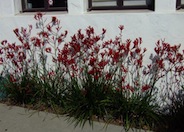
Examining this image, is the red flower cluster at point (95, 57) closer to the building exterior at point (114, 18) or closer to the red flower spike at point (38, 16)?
the red flower spike at point (38, 16)

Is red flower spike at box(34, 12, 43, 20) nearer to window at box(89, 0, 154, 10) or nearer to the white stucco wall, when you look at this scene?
the white stucco wall

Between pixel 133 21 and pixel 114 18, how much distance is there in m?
0.30

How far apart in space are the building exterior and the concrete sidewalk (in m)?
1.37

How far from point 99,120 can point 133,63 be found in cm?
102

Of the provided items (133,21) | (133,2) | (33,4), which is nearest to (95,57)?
(133,21)

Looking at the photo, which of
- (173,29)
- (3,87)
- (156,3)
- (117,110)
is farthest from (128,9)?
(3,87)

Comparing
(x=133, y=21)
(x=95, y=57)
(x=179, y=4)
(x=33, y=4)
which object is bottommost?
(x=95, y=57)

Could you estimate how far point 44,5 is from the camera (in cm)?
524

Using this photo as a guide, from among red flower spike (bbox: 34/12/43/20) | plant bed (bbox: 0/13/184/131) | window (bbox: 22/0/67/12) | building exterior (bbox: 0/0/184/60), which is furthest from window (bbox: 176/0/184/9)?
red flower spike (bbox: 34/12/43/20)

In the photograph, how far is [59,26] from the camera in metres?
4.82

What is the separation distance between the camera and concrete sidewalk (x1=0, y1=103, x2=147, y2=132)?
13.6 ft

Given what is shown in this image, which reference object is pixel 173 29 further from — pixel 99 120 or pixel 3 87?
pixel 3 87

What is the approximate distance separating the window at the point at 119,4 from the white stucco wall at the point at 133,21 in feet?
0.54

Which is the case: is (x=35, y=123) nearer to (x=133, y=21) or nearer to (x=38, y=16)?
(x=38, y=16)
